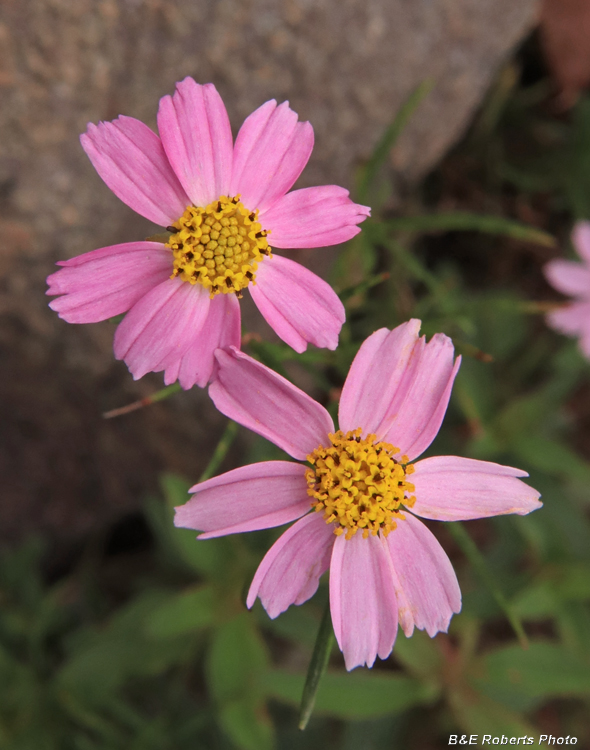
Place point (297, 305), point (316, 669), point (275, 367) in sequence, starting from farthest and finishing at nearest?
point (275, 367) < point (297, 305) < point (316, 669)

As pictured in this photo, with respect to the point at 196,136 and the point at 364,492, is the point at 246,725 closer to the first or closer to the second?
the point at 364,492

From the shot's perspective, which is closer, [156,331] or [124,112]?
[156,331]

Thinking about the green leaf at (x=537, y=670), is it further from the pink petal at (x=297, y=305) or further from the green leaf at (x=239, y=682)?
the pink petal at (x=297, y=305)

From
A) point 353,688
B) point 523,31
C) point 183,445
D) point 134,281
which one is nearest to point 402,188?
point 523,31

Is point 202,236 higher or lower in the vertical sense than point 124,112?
lower

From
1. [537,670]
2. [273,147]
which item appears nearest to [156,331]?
[273,147]

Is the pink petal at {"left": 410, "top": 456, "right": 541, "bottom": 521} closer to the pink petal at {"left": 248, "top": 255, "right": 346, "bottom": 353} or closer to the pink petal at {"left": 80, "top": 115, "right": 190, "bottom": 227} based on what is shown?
the pink petal at {"left": 248, "top": 255, "right": 346, "bottom": 353}

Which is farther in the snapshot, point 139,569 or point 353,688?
point 139,569

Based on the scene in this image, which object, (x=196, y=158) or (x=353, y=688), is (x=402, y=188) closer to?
(x=196, y=158)
